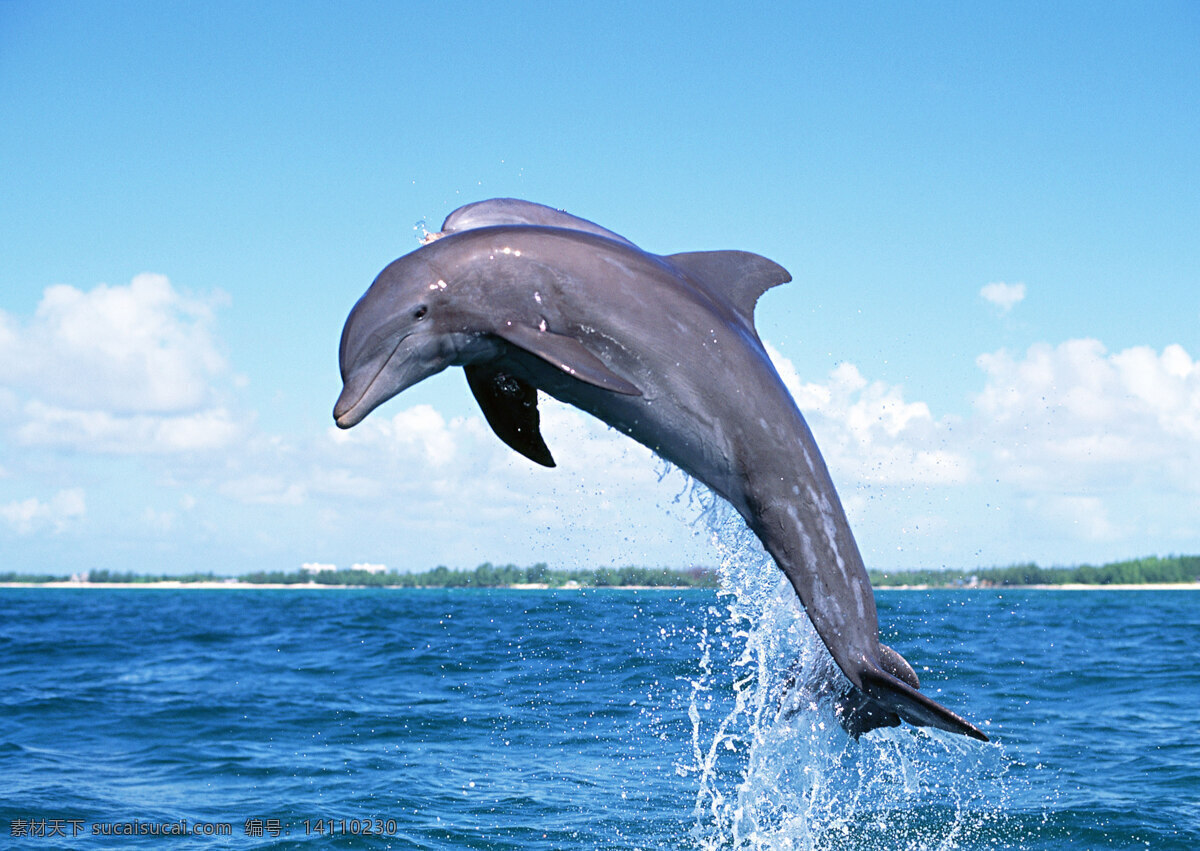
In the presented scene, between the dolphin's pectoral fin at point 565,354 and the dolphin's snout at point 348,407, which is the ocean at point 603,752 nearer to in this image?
the dolphin's pectoral fin at point 565,354

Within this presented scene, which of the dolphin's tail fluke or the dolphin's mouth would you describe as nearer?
the dolphin's mouth

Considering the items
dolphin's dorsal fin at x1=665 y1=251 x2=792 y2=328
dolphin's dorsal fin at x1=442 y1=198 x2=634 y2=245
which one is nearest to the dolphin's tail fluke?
dolphin's dorsal fin at x1=665 y1=251 x2=792 y2=328

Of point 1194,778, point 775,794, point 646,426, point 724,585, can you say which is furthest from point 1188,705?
point 646,426

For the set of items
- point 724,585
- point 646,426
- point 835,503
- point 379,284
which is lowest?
point 724,585

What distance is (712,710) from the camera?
13.4 meters

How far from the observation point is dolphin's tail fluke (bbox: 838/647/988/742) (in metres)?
5.26

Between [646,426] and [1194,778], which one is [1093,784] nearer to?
[1194,778]

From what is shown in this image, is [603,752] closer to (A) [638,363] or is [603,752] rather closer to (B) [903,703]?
(B) [903,703]

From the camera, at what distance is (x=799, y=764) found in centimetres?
754

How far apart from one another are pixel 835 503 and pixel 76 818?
26.9 feet

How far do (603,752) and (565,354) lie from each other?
26.2 feet

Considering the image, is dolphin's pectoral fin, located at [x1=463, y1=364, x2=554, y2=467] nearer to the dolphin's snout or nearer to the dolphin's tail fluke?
the dolphin's snout

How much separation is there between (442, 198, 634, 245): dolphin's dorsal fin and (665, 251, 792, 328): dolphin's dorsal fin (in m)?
0.54

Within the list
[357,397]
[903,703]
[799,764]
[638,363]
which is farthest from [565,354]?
[799,764]
